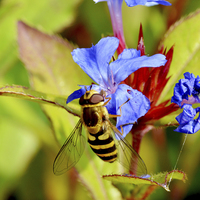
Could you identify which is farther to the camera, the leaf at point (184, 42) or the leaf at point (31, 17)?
the leaf at point (31, 17)

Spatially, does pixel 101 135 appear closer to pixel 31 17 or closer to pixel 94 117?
pixel 94 117

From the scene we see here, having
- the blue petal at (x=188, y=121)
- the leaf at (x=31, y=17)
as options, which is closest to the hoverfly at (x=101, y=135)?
the blue petal at (x=188, y=121)

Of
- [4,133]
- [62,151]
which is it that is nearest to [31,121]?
[4,133]

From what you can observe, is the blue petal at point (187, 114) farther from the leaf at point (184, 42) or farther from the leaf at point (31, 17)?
the leaf at point (31, 17)

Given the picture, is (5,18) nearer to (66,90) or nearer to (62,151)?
(66,90)

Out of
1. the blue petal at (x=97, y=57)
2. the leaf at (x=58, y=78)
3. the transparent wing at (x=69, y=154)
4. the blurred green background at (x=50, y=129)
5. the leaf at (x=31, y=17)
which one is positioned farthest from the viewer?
the leaf at (x=31, y=17)

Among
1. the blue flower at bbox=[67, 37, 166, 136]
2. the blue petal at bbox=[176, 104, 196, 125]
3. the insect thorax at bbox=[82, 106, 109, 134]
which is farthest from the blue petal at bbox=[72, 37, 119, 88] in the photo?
the blue petal at bbox=[176, 104, 196, 125]
